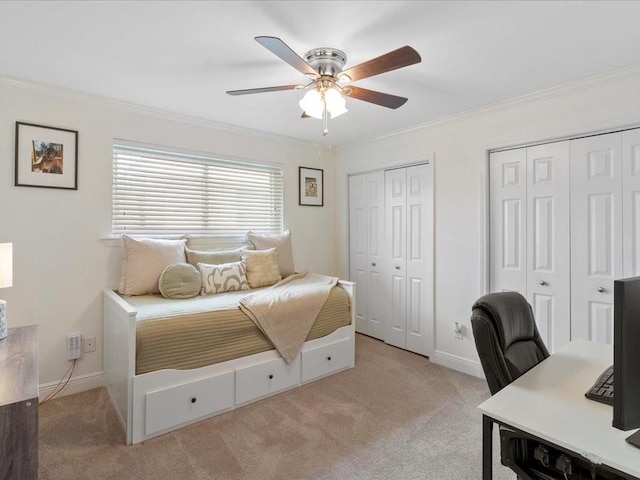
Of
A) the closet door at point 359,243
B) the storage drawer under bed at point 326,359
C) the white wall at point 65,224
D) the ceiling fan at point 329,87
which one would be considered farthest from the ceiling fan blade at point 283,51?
the closet door at point 359,243

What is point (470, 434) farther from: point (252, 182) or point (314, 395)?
point (252, 182)

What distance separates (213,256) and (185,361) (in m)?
1.19

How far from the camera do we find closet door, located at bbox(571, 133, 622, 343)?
7.47 feet

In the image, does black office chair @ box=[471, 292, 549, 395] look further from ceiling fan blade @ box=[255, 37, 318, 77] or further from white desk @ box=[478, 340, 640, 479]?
ceiling fan blade @ box=[255, 37, 318, 77]

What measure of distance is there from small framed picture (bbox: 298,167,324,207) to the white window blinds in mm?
282

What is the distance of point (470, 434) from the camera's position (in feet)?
6.81

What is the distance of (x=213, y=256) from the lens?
3.13 m

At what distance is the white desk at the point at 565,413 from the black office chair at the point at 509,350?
51 mm

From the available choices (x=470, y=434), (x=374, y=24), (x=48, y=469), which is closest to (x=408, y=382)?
(x=470, y=434)

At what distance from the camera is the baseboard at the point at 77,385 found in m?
2.50

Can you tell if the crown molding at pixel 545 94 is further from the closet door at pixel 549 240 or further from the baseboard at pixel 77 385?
the baseboard at pixel 77 385

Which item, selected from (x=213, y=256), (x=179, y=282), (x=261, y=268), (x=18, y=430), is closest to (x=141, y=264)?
(x=179, y=282)

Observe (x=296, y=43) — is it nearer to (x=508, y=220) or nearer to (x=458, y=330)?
(x=508, y=220)

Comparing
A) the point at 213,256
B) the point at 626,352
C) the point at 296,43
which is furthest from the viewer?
the point at 213,256
